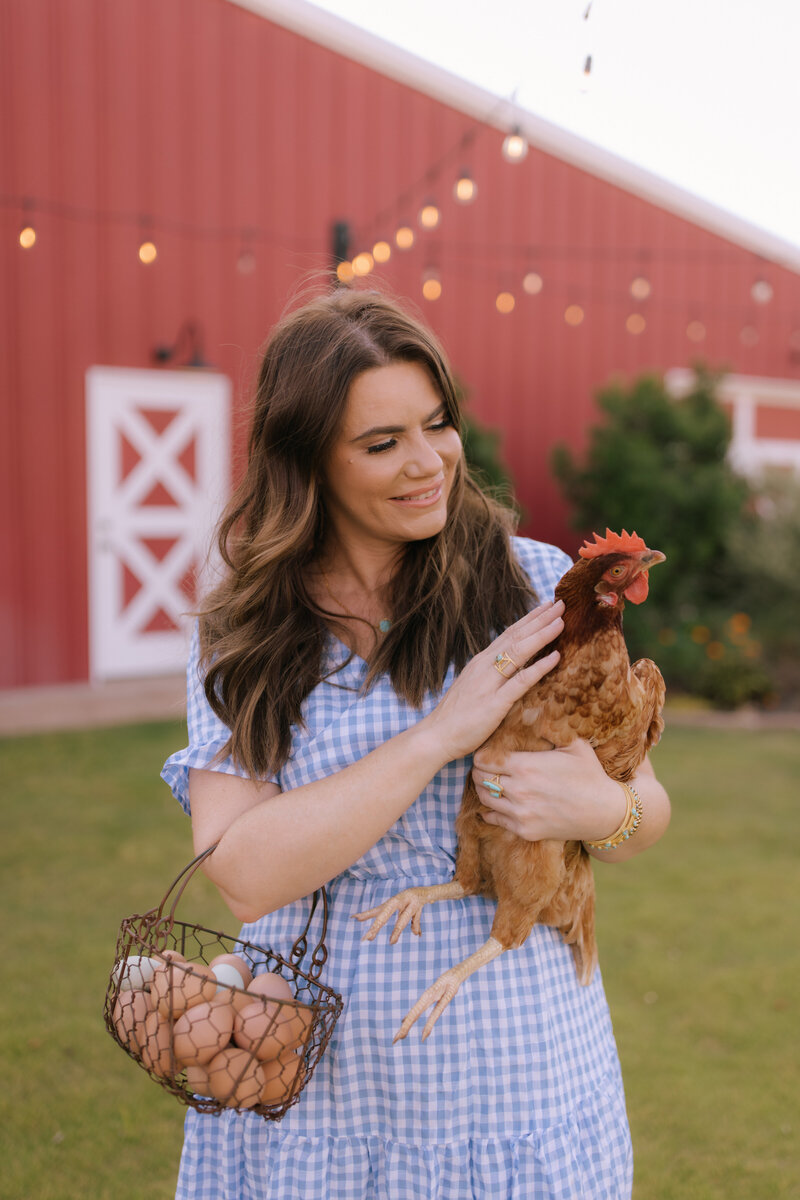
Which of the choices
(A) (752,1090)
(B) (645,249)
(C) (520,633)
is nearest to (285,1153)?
(C) (520,633)

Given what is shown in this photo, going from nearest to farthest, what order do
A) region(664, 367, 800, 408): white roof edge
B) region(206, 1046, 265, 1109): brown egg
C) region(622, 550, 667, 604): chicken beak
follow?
region(206, 1046, 265, 1109): brown egg < region(622, 550, 667, 604): chicken beak < region(664, 367, 800, 408): white roof edge

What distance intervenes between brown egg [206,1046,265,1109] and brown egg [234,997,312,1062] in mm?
17

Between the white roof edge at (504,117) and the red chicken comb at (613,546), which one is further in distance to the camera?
the white roof edge at (504,117)

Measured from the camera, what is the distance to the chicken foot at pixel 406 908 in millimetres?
1368

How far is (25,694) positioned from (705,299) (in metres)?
7.71

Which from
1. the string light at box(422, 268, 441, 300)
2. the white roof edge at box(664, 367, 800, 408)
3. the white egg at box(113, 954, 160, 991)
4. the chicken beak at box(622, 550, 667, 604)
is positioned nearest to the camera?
the white egg at box(113, 954, 160, 991)

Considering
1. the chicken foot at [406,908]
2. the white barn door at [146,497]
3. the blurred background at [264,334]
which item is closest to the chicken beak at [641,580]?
the chicken foot at [406,908]

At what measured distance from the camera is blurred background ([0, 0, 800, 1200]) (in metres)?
3.96

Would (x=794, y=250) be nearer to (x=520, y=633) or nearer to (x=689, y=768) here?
(x=689, y=768)

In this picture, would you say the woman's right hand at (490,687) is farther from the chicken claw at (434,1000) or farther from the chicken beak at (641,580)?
the chicken claw at (434,1000)

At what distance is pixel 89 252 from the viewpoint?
7008mm

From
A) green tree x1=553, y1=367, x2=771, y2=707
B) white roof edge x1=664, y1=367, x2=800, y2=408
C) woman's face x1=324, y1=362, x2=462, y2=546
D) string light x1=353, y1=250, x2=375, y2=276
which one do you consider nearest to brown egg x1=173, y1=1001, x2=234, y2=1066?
woman's face x1=324, y1=362, x2=462, y2=546

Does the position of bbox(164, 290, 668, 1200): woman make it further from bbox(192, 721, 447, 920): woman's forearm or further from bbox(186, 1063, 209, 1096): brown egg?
bbox(186, 1063, 209, 1096): brown egg

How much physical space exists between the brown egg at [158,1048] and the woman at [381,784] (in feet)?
0.59
